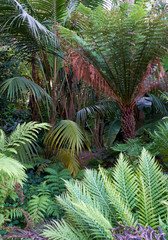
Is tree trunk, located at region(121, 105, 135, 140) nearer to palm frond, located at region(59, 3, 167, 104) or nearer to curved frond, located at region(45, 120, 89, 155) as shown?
palm frond, located at region(59, 3, 167, 104)

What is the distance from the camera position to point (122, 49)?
2.61m

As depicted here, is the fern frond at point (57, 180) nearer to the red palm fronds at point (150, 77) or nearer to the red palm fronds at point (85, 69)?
the red palm fronds at point (85, 69)

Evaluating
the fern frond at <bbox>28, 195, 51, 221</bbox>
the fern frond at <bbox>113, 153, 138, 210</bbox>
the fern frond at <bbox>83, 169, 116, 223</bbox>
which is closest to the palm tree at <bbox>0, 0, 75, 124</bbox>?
the fern frond at <bbox>28, 195, 51, 221</bbox>

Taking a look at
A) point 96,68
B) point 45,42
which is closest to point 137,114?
point 96,68

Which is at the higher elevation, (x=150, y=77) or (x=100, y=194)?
(x=150, y=77)

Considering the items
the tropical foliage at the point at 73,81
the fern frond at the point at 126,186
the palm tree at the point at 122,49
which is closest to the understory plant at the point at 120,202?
the fern frond at the point at 126,186

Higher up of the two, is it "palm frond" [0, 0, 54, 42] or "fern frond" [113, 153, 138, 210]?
"palm frond" [0, 0, 54, 42]

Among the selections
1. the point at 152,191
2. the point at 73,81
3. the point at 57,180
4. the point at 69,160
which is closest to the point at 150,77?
the point at 73,81

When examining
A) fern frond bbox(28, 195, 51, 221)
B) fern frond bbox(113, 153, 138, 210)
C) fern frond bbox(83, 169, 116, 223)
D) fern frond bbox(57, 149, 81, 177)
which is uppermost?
fern frond bbox(113, 153, 138, 210)

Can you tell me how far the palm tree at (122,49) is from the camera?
94.1 inches

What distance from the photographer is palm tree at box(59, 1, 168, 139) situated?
7.84ft

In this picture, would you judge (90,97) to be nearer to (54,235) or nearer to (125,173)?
(125,173)

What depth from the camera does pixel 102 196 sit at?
1239mm

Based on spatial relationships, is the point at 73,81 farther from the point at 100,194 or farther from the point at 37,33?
the point at 100,194
